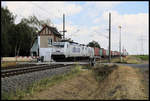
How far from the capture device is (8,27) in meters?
56.0

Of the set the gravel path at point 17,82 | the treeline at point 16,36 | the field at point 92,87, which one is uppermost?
the treeline at point 16,36

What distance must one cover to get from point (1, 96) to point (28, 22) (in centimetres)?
6062

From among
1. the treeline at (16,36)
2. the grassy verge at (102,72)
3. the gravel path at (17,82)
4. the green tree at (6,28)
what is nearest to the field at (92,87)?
the grassy verge at (102,72)

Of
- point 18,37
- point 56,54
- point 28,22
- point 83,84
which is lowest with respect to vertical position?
point 83,84

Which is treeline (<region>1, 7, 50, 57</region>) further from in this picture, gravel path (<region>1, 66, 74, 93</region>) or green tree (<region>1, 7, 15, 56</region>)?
gravel path (<region>1, 66, 74, 93</region>)

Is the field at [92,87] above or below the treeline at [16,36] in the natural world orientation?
below

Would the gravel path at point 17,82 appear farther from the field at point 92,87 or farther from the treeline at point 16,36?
the treeline at point 16,36

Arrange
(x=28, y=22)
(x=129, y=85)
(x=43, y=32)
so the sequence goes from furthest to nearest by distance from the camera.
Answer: (x=28, y=22) → (x=43, y=32) → (x=129, y=85)

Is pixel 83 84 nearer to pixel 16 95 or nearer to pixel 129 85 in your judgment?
pixel 129 85

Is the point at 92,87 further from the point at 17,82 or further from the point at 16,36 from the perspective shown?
the point at 16,36

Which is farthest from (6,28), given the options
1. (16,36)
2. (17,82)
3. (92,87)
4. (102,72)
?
(17,82)

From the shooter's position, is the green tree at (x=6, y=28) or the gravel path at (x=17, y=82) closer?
the gravel path at (x=17, y=82)

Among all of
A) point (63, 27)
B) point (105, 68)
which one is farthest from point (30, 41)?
point (105, 68)

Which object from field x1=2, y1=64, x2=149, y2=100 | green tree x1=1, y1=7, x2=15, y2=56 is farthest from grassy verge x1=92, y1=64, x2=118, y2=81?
green tree x1=1, y1=7, x2=15, y2=56
